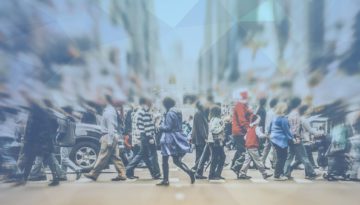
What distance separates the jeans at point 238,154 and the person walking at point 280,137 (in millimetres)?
235

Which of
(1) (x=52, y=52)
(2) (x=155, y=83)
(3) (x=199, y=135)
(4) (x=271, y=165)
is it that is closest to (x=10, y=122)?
(1) (x=52, y=52)

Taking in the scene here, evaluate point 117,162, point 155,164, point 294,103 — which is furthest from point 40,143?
point 294,103

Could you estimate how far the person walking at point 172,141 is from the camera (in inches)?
118

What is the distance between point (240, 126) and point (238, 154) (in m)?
0.22

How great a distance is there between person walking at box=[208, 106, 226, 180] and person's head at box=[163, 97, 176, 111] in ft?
0.98

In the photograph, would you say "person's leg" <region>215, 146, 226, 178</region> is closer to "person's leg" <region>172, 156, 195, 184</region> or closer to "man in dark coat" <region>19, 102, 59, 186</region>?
"person's leg" <region>172, 156, 195, 184</region>

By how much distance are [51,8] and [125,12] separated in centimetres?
55

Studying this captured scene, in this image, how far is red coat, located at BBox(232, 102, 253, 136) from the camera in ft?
9.91

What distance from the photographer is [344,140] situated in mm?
3051

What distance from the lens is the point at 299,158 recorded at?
3068mm

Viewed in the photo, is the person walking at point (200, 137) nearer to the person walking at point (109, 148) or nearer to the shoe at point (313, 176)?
the person walking at point (109, 148)

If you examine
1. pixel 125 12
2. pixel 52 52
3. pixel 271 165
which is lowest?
pixel 271 165

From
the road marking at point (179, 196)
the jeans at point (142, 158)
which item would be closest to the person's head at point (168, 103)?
the jeans at point (142, 158)

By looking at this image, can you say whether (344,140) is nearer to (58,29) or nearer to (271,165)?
(271,165)
